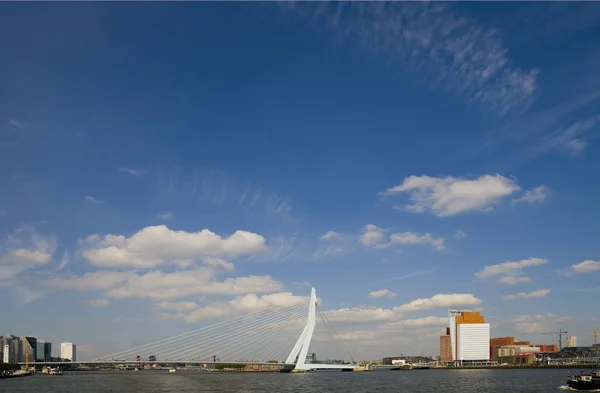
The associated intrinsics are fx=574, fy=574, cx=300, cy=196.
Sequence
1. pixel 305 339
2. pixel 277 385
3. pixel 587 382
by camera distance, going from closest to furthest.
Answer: pixel 587 382 < pixel 277 385 < pixel 305 339

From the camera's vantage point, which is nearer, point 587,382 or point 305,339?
point 587,382

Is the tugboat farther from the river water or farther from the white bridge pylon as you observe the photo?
the white bridge pylon

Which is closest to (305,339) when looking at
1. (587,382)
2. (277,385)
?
(277,385)

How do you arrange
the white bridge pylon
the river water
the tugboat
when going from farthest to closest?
the white bridge pylon < the river water < the tugboat

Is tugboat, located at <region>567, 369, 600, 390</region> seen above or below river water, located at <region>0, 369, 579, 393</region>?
above

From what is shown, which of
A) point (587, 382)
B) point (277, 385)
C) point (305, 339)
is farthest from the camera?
point (305, 339)

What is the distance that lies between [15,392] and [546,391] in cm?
6539

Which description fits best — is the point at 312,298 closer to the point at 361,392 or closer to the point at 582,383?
the point at 361,392

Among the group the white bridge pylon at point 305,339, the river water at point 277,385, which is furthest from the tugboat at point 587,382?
the white bridge pylon at point 305,339

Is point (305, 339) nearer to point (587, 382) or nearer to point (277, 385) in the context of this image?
point (277, 385)

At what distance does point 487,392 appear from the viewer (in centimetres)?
7025

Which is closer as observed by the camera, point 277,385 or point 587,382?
point 587,382

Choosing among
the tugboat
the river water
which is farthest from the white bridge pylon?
the tugboat

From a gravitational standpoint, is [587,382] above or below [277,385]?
above
